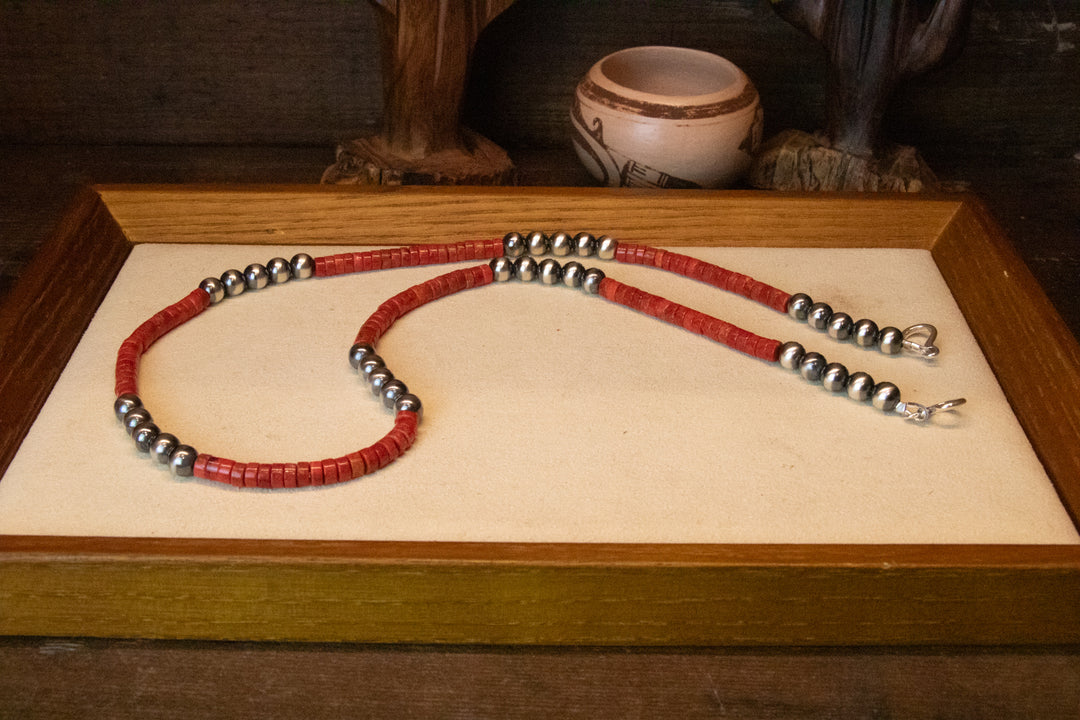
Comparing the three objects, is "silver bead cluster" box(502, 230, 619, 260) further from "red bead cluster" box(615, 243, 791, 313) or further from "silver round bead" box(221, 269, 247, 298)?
"silver round bead" box(221, 269, 247, 298)

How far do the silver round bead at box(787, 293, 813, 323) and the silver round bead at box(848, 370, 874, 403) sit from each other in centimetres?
9

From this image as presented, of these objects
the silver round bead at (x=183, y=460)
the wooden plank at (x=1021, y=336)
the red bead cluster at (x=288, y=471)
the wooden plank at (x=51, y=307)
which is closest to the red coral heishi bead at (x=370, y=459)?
the red bead cluster at (x=288, y=471)

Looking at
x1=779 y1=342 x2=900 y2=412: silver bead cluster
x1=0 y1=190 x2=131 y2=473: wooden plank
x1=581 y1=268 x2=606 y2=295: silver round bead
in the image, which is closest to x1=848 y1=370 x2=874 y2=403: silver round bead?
x1=779 y1=342 x2=900 y2=412: silver bead cluster

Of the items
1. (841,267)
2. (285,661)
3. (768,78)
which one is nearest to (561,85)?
(768,78)

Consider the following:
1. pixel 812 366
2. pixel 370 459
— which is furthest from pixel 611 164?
pixel 370 459

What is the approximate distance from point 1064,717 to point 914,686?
0.08m

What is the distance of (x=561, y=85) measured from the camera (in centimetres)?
109

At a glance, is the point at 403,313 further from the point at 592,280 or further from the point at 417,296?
the point at 592,280

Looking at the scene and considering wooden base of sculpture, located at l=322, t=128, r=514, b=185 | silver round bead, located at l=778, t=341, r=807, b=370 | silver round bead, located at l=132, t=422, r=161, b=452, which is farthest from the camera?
wooden base of sculpture, located at l=322, t=128, r=514, b=185

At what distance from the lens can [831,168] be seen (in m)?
0.98

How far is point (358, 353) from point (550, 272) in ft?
0.62

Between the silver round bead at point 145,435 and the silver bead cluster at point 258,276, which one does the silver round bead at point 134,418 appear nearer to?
the silver round bead at point 145,435

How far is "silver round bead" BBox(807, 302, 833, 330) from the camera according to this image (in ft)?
2.61

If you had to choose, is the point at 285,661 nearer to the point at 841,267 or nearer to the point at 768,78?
the point at 841,267
